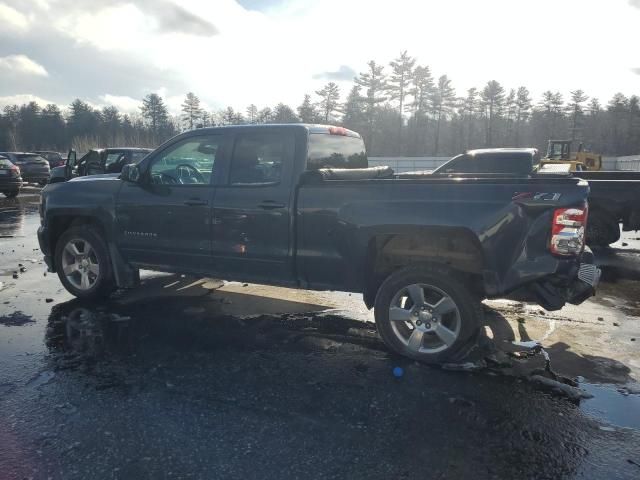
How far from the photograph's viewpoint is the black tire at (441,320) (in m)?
3.90

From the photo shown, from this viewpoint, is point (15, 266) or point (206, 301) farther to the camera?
point (15, 266)

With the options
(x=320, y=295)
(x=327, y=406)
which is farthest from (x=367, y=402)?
(x=320, y=295)

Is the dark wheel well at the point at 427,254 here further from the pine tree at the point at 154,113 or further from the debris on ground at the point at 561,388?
the pine tree at the point at 154,113

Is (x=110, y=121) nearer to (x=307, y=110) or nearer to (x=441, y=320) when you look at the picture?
(x=307, y=110)

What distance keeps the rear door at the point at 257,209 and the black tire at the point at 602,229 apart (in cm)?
715

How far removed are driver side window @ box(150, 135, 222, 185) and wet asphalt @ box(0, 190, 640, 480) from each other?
1.54 metres

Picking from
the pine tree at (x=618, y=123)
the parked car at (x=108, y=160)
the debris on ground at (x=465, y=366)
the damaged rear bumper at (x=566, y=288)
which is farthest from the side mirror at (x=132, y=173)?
the pine tree at (x=618, y=123)

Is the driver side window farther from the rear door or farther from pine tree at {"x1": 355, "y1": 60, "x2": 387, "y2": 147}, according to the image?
pine tree at {"x1": 355, "y1": 60, "x2": 387, "y2": 147}

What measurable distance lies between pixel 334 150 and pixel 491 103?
7972 centimetres

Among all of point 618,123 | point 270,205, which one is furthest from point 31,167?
point 618,123

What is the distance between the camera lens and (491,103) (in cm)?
7731

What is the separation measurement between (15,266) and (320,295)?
511 cm

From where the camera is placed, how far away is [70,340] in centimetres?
458

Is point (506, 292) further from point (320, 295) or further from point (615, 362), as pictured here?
point (320, 295)
